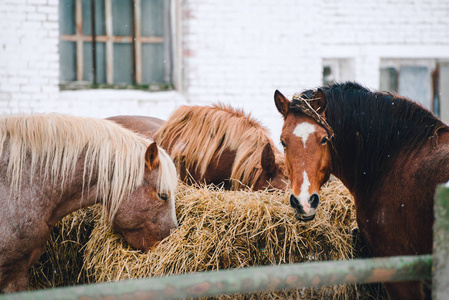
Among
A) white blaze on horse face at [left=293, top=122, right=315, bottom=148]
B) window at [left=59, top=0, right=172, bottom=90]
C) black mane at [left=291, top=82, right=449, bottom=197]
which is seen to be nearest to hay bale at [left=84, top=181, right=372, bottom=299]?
black mane at [left=291, top=82, right=449, bottom=197]

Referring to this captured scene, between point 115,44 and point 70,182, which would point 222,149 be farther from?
point 115,44

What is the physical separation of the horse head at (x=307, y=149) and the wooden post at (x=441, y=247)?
115 centimetres

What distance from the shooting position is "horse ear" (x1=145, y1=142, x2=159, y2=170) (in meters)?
2.64

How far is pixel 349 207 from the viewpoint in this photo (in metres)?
3.16

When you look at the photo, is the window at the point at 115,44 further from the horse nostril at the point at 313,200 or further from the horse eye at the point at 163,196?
the horse nostril at the point at 313,200

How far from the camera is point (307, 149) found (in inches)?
102

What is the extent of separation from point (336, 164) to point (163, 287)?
183 cm

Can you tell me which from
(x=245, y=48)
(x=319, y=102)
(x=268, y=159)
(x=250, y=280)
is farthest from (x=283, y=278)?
(x=245, y=48)

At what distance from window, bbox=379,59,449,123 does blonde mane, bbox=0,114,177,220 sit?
5.96 metres

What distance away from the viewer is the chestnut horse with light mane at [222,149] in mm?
3625

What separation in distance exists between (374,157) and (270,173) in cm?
106

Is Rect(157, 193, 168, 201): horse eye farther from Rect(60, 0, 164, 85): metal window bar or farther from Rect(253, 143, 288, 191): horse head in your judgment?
Rect(60, 0, 164, 85): metal window bar

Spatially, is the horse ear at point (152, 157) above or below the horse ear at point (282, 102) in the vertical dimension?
below

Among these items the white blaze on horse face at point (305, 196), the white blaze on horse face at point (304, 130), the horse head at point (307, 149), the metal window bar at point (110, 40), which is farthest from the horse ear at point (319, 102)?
the metal window bar at point (110, 40)
